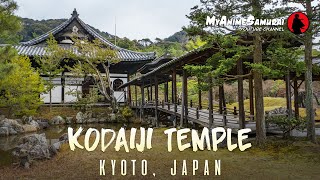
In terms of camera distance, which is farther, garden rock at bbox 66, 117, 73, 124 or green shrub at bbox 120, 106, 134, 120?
green shrub at bbox 120, 106, 134, 120

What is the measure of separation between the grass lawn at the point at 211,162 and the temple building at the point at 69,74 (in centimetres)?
2145

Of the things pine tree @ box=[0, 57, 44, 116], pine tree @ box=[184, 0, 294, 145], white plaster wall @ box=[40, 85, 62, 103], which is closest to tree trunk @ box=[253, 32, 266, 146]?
pine tree @ box=[184, 0, 294, 145]

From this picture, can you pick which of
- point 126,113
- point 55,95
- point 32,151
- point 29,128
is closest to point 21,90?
point 29,128

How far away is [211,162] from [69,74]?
26.6 meters

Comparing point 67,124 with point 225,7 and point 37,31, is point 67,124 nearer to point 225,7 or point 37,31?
point 225,7

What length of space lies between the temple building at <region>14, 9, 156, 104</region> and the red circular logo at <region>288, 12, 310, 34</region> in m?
23.3

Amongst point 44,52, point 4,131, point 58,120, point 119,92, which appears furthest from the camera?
point 119,92

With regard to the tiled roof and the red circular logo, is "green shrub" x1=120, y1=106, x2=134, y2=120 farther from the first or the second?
the red circular logo

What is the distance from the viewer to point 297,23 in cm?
1019

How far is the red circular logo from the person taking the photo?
10031 mm

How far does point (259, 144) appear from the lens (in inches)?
431

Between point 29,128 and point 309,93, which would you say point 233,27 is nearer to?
point 309,93

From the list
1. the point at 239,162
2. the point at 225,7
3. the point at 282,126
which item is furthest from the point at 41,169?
the point at 282,126

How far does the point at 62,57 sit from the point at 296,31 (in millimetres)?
24383
